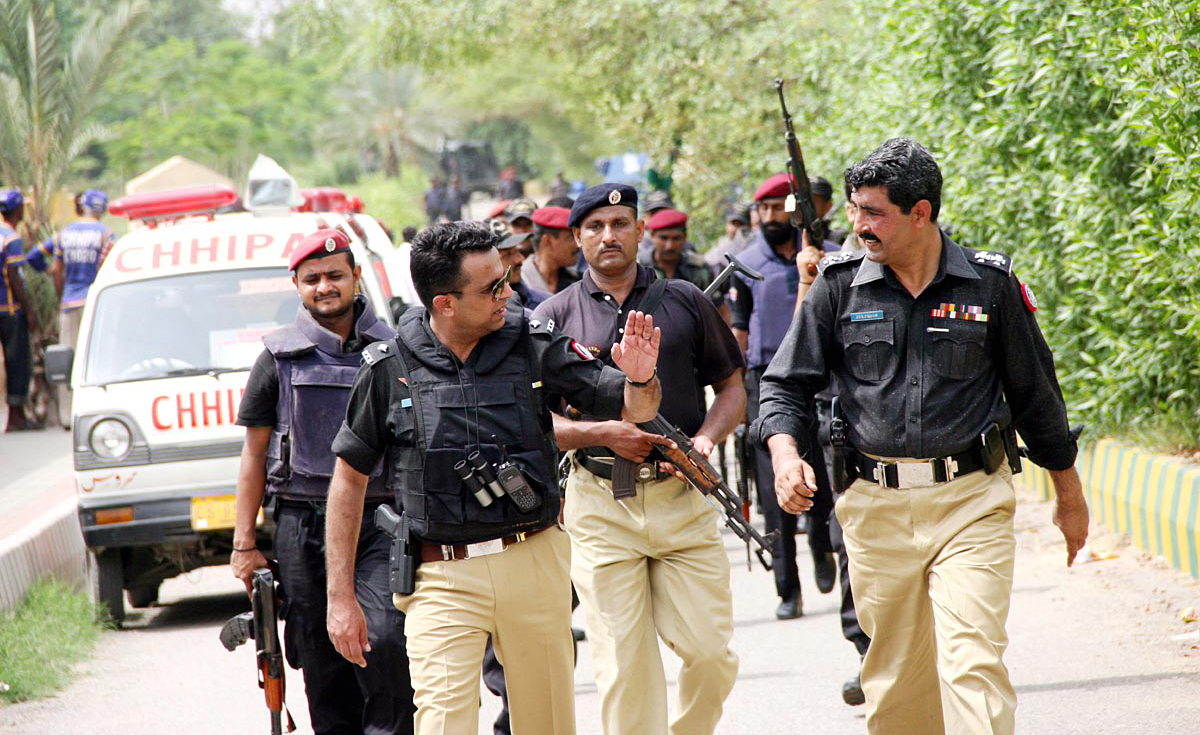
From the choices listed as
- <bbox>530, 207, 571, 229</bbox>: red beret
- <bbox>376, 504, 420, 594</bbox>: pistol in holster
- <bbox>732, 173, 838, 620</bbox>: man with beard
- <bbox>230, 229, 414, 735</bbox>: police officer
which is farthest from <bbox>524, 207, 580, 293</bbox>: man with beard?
<bbox>376, 504, 420, 594</bbox>: pistol in holster

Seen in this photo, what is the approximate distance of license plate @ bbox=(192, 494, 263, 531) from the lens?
826cm

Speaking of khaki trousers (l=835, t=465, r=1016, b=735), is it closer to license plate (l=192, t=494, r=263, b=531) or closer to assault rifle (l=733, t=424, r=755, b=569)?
assault rifle (l=733, t=424, r=755, b=569)

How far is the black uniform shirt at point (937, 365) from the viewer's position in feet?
15.0

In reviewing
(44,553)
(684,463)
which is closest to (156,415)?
(44,553)

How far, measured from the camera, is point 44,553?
947 centimetres

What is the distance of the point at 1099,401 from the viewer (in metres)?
9.60

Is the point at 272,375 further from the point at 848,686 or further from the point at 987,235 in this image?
the point at 987,235

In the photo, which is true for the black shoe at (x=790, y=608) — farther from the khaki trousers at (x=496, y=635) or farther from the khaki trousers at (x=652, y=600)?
the khaki trousers at (x=496, y=635)

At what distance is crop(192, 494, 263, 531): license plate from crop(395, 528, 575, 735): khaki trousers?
399 cm

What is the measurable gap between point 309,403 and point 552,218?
3355mm

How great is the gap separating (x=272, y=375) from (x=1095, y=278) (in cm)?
586

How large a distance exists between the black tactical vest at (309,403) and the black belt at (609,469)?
2.25 ft

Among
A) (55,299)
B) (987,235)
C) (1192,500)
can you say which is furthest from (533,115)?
(1192,500)

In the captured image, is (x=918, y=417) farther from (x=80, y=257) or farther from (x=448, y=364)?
(x=80, y=257)
